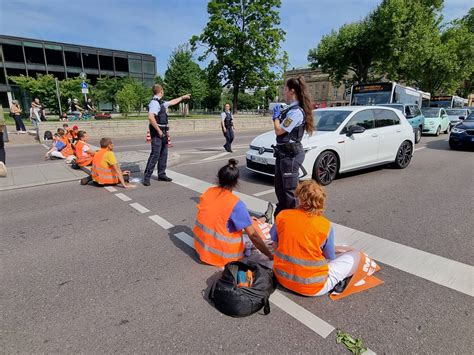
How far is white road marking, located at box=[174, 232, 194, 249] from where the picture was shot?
3.67 meters

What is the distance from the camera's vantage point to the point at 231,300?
7.63 feet

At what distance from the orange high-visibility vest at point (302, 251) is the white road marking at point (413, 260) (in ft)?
3.95

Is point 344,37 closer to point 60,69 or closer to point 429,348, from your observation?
point 429,348

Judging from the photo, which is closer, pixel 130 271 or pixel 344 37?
pixel 130 271

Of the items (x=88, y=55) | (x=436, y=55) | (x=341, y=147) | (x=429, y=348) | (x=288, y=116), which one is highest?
(x=88, y=55)

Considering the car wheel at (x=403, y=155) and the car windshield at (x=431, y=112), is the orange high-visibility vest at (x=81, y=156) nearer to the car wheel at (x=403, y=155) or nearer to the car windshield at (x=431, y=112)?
the car wheel at (x=403, y=155)

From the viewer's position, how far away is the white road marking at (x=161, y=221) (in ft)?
13.8

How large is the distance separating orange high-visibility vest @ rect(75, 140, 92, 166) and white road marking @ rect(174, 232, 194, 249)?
5171mm

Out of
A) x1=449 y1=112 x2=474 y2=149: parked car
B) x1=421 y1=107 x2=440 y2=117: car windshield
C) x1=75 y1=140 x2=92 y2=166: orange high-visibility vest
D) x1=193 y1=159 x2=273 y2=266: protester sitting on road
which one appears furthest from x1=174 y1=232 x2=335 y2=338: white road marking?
x1=421 y1=107 x2=440 y2=117: car windshield

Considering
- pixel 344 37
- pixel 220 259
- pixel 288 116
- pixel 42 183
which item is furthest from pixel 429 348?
pixel 344 37

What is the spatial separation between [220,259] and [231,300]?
28.5 inches

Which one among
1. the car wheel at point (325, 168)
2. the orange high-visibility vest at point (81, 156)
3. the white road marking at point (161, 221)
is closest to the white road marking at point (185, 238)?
the white road marking at point (161, 221)

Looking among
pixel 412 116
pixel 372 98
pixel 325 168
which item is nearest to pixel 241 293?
pixel 325 168

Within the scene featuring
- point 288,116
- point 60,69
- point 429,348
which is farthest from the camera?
point 60,69
